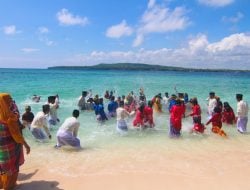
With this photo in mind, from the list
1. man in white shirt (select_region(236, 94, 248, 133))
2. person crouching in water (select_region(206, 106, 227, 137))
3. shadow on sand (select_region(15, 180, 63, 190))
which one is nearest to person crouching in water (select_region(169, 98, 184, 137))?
person crouching in water (select_region(206, 106, 227, 137))

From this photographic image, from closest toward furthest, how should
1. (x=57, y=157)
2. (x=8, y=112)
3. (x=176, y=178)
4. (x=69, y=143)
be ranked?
1. (x=8, y=112)
2. (x=176, y=178)
3. (x=57, y=157)
4. (x=69, y=143)

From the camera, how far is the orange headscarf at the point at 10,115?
16.8ft

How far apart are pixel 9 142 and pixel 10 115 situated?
53cm

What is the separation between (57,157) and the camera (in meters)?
8.10

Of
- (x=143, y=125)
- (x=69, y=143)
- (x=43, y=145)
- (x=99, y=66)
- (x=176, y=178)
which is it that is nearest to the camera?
(x=176, y=178)

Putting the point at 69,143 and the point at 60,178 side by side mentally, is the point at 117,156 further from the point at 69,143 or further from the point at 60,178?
the point at 60,178

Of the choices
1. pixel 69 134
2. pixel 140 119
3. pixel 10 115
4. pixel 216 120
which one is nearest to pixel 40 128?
pixel 69 134

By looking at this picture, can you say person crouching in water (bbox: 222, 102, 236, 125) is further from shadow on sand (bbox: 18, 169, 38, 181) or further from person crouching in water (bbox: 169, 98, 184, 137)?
shadow on sand (bbox: 18, 169, 38, 181)

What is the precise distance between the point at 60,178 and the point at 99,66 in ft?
587

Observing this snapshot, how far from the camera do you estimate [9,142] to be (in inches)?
215

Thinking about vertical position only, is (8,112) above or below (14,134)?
above

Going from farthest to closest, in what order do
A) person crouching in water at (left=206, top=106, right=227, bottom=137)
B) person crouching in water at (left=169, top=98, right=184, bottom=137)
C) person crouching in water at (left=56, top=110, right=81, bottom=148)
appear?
1. person crouching in water at (left=206, top=106, right=227, bottom=137)
2. person crouching in water at (left=169, top=98, right=184, bottom=137)
3. person crouching in water at (left=56, top=110, right=81, bottom=148)

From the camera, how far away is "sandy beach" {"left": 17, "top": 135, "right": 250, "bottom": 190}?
6426mm

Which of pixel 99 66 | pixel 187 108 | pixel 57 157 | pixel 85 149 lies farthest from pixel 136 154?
pixel 99 66
